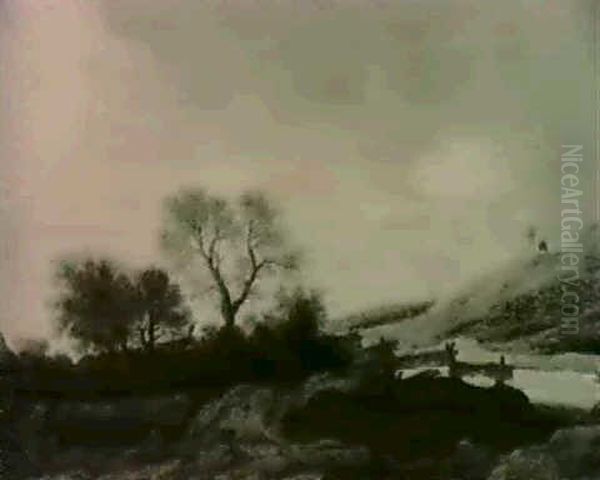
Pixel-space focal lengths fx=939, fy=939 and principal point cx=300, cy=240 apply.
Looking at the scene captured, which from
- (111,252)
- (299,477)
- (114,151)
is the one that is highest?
(114,151)

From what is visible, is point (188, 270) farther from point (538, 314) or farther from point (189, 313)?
point (538, 314)

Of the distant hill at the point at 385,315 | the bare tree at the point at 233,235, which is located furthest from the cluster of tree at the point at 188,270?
the distant hill at the point at 385,315

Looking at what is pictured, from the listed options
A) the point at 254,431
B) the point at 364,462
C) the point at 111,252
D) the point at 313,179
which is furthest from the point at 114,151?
the point at 364,462

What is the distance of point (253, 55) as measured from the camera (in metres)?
1.31

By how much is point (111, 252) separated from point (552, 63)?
2.18 ft

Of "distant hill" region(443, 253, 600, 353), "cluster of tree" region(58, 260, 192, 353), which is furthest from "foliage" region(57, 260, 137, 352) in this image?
"distant hill" region(443, 253, 600, 353)

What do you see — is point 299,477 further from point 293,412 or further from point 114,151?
point 114,151

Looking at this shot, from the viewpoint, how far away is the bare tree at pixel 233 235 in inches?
51.2

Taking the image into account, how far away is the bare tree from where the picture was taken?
130cm

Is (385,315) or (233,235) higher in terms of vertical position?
(233,235)

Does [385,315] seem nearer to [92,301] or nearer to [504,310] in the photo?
[504,310]

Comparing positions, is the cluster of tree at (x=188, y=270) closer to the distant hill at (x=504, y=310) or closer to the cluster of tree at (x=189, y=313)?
the cluster of tree at (x=189, y=313)

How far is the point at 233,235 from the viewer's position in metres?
1.30

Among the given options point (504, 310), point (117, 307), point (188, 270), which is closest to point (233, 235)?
Answer: point (188, 270)
